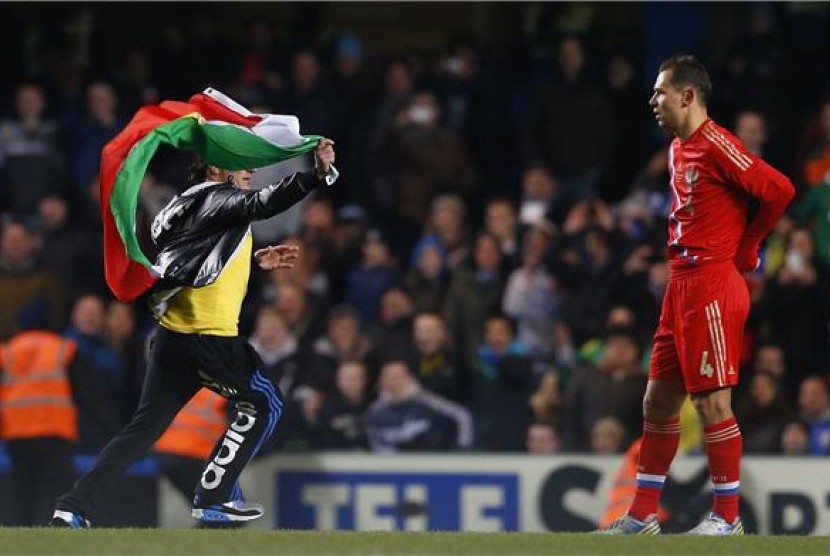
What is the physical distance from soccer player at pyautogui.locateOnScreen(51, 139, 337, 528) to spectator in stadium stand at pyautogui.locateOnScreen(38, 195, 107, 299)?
20.8ft

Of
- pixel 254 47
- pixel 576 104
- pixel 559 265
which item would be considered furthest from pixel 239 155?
pixel 254 47

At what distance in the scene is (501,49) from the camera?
1872cm

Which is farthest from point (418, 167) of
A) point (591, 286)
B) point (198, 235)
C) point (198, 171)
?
point (198, 235)

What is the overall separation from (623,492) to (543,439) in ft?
3.46

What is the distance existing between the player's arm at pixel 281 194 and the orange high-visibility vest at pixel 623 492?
401 cm

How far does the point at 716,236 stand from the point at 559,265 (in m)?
5.94

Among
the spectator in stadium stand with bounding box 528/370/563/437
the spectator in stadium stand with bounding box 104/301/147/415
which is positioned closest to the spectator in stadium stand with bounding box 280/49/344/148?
the spectator in stadium stand with bounding box 104/301/147/415

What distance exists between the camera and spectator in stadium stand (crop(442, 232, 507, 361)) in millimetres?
15641

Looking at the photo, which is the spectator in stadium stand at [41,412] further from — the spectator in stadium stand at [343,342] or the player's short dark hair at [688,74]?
the player's short dark hair at [688,74]

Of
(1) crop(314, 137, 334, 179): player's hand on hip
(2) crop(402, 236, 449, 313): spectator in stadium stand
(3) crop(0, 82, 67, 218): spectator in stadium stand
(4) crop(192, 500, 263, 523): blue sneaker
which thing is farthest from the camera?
(3) crop(0, 82, 67, 218): spectator in stadium stand

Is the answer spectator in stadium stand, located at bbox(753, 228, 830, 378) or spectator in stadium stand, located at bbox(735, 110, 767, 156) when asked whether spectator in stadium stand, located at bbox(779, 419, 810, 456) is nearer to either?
spectator in stadium stand, located at bbox(753, 228, 830, 378)

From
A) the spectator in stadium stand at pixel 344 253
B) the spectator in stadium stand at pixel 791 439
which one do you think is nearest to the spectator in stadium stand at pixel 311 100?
the spectator in stadium stand at pixel 344 253

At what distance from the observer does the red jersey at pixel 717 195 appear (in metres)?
9.73

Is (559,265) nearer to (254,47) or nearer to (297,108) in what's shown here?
(297,108)
